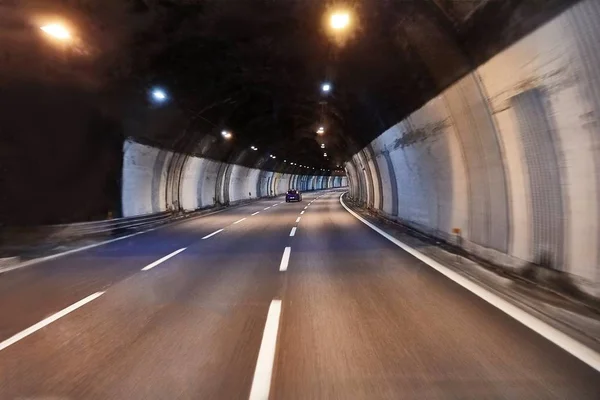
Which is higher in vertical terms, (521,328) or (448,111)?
(448,111)

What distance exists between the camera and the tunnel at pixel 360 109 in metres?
6.95

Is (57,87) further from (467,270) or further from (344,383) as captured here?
(344,383)

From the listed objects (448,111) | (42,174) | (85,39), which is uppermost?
(85,39)

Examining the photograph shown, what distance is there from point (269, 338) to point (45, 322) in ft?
10.7

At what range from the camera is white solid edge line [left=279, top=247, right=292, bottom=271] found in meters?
11.1

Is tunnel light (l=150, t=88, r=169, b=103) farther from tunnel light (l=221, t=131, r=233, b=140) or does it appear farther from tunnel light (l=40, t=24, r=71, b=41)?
tunnel light (l=221, t=131, r=233, b=140)

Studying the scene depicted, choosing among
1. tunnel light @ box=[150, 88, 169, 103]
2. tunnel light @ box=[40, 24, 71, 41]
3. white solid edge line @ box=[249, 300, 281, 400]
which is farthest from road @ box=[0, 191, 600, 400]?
tunnel light @ box=[150, 88, 169, 103]

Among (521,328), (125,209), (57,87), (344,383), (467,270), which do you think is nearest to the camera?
(344,383)

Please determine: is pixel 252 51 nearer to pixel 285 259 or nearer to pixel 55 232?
pixel 285 259

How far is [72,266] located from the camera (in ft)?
39.4

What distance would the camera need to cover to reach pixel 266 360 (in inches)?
200

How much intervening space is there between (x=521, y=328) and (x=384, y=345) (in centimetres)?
182

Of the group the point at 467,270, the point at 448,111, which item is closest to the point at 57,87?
the point at 448,111

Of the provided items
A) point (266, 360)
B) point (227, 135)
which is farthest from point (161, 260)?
point (227, 135)
